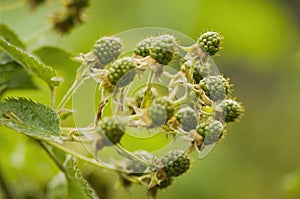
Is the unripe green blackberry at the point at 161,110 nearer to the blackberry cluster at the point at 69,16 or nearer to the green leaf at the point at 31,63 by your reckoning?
the green leaf at the point at 31,63

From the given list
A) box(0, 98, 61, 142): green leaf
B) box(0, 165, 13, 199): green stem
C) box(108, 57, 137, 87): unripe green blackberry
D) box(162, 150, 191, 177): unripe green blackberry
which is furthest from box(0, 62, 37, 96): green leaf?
box(162, 150, 191, 177): unripe green blackberry

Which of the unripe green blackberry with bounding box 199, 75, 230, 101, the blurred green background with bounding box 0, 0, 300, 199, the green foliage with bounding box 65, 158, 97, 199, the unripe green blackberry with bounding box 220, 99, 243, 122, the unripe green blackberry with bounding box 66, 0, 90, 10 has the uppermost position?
the unripe green blackberry with bounding box 199, 75, 230, 101

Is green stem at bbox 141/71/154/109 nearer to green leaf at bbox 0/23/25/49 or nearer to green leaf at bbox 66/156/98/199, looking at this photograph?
green leaf at bbox 66/156/98/199

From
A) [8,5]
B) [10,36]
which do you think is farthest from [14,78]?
[8,5]

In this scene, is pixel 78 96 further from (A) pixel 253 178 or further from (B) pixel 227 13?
(A) pixel 253 178

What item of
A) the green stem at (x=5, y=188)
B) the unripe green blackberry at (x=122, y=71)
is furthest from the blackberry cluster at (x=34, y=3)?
the unripe green blackberry at (x=122, y=71)
